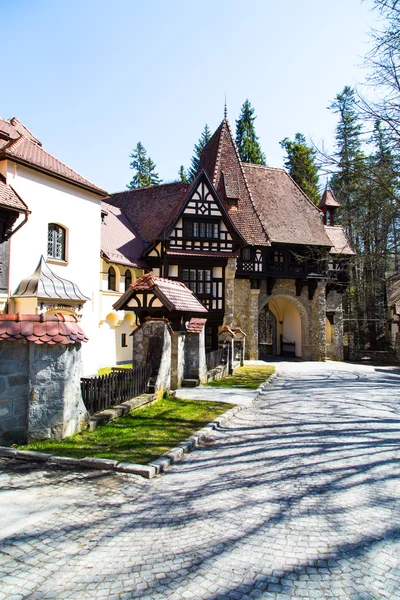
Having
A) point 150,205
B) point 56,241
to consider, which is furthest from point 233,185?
point 56,241

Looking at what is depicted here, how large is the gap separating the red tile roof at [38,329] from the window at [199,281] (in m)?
17.0

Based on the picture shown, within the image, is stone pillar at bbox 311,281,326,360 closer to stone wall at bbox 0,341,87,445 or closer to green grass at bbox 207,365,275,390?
green grass at bbox 207,365,275,390

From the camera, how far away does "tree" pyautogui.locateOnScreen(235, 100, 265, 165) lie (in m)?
41.5

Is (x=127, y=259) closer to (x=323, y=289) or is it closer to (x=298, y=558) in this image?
(x=323, y=289)

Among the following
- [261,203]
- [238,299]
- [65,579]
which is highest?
[261,203]

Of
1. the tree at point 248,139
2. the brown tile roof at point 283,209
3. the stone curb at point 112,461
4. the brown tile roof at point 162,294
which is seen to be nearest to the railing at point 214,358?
the brown tile roof at point 162,294

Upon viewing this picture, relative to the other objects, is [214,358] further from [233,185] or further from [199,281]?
[233,185]

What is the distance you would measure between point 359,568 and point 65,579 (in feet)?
7.43

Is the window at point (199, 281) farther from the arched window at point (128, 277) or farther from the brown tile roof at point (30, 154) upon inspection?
the brown tile roof at point (30, 154)

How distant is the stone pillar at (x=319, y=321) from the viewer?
28.7m

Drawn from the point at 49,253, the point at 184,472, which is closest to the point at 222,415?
the point at 184,472

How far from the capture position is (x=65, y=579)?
3.34m

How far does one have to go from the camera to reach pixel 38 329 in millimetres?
6773

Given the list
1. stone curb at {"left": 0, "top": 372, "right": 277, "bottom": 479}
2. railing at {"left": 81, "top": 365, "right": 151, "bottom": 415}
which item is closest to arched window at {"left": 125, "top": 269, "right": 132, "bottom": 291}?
railing at {"left": 81, "top": 365, "right": 151, "bottom": 415}
